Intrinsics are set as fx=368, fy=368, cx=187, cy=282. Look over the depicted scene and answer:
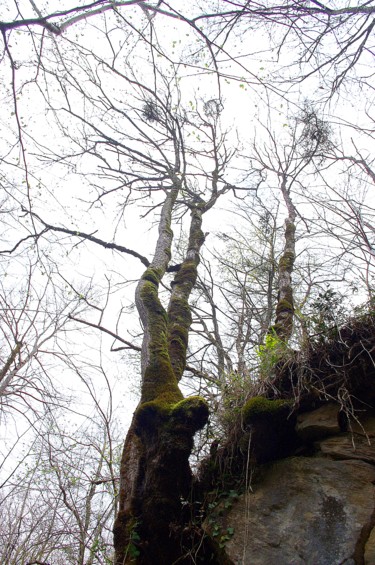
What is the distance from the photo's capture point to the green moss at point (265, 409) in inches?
104

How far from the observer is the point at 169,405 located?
2812mm

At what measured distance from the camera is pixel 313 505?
7.34 ft

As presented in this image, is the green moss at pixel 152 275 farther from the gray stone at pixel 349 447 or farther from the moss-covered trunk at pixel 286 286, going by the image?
the gray stone at pixel 349 447

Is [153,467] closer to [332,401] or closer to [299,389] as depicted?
[299,389]

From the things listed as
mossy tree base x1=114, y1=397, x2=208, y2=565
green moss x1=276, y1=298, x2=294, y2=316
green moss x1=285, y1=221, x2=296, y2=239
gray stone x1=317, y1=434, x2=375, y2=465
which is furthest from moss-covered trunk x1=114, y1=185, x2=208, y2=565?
green moss x1=285, y1=221, x2=296, y2=239

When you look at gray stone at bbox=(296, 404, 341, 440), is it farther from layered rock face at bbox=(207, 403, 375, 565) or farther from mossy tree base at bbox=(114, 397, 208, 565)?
mossy tree base at bbox=(114, 397, 208, 565)

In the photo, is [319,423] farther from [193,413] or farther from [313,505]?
[193,413]

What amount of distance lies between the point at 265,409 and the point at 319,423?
0.38 m

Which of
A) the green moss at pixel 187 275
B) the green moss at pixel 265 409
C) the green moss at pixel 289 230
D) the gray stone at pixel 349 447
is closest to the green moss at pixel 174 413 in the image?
the green moss at pixel 265 409

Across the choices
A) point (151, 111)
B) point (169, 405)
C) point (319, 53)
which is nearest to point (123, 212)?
point (151, 111)

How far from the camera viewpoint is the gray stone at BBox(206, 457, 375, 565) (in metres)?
2.04

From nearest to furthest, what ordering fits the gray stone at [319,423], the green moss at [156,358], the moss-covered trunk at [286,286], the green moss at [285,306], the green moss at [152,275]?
the gray stone at [319,423]
the green moss at [156,358]
the moss-covered trunk at [286,286]
the green moss at [152,275]
the green moss at [285,306]

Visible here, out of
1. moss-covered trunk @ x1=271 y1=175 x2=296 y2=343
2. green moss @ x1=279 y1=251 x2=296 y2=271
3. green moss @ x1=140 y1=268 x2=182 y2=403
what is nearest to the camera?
green moss @ x1=140 y1=268 x2=182 y2=403

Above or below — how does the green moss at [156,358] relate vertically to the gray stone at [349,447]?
above
